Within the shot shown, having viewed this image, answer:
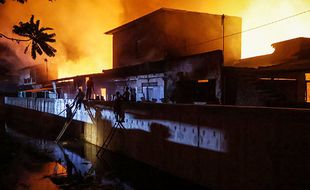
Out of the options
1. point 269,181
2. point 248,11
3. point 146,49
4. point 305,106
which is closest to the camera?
point 269,181

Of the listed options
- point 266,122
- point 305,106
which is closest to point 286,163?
point 266,122

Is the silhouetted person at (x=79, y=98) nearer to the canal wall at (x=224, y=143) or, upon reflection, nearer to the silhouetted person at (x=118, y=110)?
the silhouetted person at (x=118, y=110)

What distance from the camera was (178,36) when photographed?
1035 inches

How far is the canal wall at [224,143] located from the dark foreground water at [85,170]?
50cm

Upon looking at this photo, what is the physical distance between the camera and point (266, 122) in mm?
8398

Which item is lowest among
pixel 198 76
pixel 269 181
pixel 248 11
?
pixel 269 181

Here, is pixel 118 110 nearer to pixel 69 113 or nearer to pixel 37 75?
pixel 69 113

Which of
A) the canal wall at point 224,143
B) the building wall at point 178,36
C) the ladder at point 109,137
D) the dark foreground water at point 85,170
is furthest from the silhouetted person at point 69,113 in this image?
the building wall at point 178,36

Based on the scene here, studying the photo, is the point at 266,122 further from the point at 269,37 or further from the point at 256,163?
the point at 269,37

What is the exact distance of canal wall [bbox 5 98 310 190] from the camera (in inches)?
305

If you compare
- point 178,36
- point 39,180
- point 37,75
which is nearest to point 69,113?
point 39,180

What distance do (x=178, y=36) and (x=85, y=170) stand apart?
15.3 metres

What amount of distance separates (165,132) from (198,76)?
5.71m

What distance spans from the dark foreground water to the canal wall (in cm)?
50
